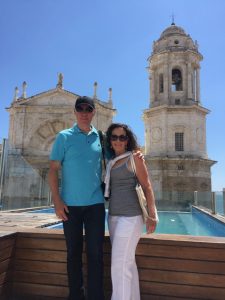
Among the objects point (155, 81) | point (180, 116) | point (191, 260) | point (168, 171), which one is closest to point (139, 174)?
point (191, 260)

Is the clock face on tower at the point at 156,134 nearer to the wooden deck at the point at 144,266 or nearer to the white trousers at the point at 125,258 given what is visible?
the wooden deck at the point at 144,266

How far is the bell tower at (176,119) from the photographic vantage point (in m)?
30.6

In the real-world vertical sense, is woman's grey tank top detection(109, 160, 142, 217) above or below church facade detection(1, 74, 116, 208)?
below

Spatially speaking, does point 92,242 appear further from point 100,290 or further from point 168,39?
point 168,39

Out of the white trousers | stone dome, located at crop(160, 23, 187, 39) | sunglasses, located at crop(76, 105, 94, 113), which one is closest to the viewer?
the white trousers

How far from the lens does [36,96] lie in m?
36.6

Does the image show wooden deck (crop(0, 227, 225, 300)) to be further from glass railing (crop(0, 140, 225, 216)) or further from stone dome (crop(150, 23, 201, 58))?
stone dome (crop(150, 23, 201, 58))

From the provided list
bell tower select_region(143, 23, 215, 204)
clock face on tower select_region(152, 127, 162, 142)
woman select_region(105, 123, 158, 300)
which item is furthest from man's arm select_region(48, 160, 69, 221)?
clock face on tower select_region(152, 127, 162, 142)

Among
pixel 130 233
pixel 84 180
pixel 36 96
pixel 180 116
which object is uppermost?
pixel 36 96

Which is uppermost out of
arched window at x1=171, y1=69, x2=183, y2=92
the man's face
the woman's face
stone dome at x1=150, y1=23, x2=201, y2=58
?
stone dome at x1=150, y1=23, x2=201, y2=58

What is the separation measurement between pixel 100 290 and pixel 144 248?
0.70 metres

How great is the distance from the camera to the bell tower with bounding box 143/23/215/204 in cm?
3061

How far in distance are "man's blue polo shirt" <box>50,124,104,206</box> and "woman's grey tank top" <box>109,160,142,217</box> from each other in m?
0.19

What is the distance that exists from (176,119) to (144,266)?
2965 cm
